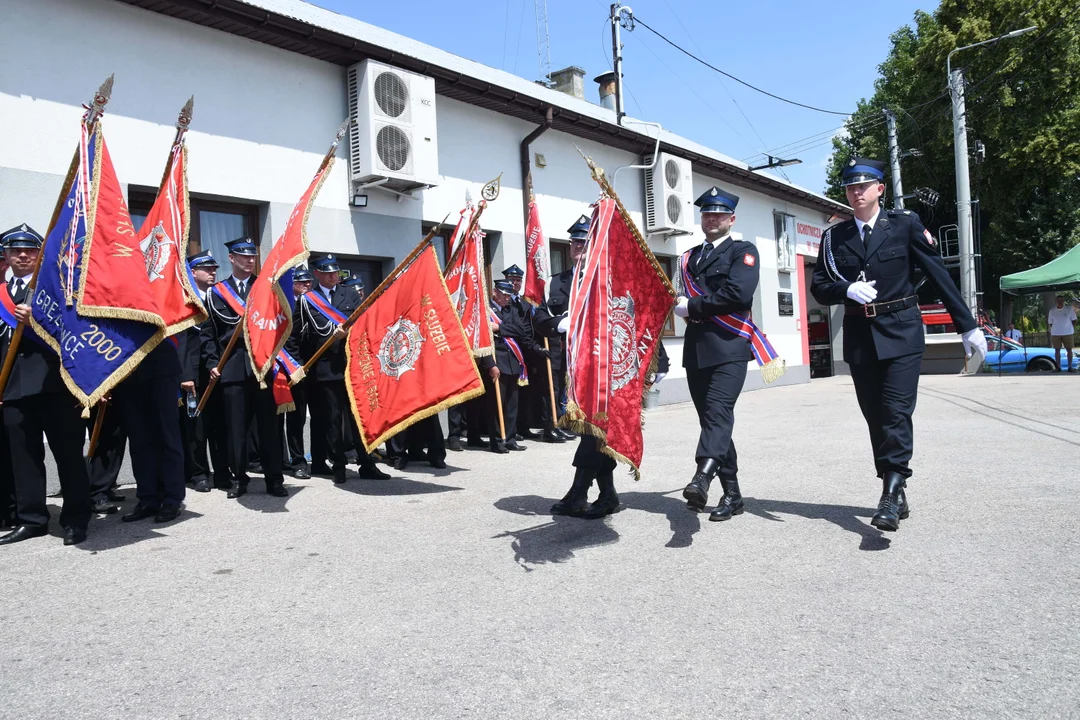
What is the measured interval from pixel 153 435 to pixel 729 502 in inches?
147

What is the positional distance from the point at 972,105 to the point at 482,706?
34048 millimetres

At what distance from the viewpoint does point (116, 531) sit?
18.3 feet

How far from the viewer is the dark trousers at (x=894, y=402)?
15.7ft

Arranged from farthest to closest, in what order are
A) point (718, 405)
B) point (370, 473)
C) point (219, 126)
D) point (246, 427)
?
point (219, 126), point (370, 473), point (246, 427), point (718, 405)

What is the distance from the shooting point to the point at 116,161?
8.16 m

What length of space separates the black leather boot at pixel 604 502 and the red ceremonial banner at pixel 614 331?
61 cm

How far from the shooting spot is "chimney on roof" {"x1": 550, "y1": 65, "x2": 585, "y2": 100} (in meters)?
21.9

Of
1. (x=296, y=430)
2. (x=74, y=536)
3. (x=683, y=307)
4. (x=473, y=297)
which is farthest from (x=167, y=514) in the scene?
(x=683, y=307)

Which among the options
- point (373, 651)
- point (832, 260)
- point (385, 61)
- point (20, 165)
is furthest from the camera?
point (385, 61)

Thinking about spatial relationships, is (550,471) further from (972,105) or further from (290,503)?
(972,105)

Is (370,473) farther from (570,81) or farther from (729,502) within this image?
(570,81)

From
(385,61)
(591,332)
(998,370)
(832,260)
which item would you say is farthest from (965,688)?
(998,370)

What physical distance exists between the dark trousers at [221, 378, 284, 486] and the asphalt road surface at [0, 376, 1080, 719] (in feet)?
1.05

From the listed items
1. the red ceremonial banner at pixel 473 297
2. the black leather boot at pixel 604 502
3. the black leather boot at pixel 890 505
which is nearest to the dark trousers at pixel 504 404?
the red ceremonial banner at pixel 473 297
